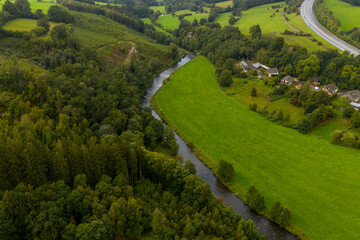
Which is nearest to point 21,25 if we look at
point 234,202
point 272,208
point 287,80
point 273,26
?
point 234,202

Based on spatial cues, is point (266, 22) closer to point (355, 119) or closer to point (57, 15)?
point (355, 119)

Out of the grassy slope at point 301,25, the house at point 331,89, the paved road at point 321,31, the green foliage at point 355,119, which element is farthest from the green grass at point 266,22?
the green foliage at point 355,119

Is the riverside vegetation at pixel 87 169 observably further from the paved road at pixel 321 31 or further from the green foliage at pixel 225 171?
the paved road at pixel 321 31

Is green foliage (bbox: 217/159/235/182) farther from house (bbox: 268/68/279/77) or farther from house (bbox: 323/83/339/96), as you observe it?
house (bbox: 268/68/279/77)

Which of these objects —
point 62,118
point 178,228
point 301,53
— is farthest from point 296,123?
point 62,118

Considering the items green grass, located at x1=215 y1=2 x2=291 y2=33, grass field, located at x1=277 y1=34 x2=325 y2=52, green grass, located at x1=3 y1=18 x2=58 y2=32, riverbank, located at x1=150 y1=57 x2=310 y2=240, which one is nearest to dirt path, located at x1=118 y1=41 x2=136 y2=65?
riverbank, located at x1=150 y1=57 x2=310 y2=240

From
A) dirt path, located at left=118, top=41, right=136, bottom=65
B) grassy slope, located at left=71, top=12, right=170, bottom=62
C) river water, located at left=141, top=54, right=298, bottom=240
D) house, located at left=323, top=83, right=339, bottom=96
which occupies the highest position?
house, located at left=323, top=83, right=339, bottom=96

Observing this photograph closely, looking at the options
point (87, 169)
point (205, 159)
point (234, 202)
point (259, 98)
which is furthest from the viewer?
point (259, 98)
